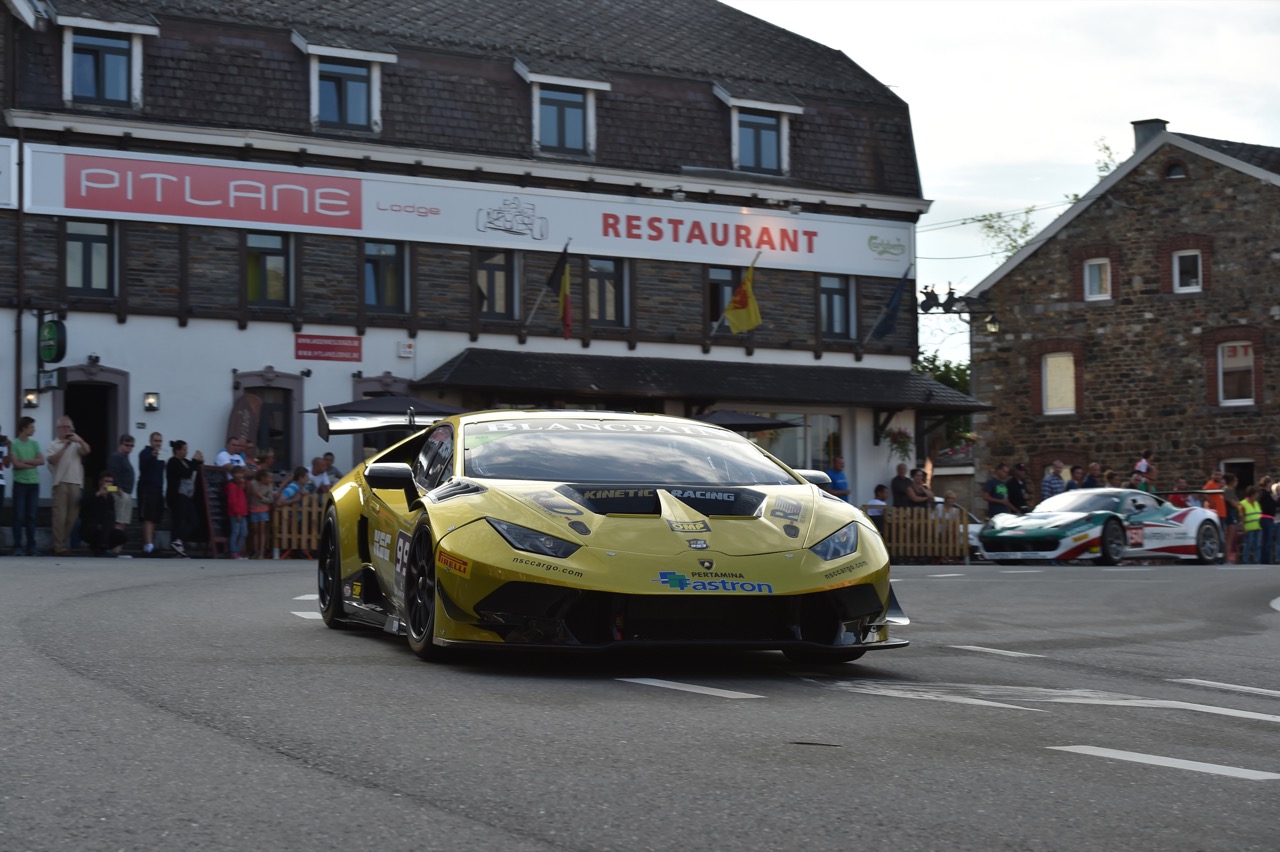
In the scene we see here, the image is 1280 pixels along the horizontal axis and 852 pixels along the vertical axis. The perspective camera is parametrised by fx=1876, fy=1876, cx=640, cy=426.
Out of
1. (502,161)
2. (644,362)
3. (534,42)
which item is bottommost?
(644,362)

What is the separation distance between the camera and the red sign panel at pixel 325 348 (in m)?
33.6

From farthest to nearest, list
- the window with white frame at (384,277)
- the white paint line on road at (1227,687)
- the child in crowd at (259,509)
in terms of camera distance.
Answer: the window with white frame at (384,277)
the child in crowd at (259,509)
the white paint line on road at (1227,687)

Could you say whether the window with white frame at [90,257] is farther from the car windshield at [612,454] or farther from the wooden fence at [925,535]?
the car windshield at [612,454]

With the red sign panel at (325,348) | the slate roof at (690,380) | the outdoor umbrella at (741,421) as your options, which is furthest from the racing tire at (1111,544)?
the red sign panel at (325,348)

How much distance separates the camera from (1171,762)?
20.5 feet

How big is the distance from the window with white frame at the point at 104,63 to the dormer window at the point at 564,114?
293 inches

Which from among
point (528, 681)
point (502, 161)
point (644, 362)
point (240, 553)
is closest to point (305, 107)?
point (502, 161)

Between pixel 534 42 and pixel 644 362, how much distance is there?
6.71 m

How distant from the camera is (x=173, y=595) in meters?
14.3

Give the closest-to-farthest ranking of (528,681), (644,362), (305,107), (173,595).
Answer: (528,681), (173,595), (305,107), (644,362)

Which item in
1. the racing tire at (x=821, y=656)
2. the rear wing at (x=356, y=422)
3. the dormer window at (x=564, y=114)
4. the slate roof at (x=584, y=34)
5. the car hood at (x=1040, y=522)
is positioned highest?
the slate roof at (x=584, y=34)

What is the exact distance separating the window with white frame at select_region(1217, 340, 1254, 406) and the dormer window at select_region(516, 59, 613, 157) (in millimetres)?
17904

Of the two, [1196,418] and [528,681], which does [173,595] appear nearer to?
[528,681]

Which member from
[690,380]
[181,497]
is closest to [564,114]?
[690,380]
